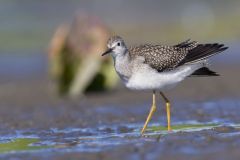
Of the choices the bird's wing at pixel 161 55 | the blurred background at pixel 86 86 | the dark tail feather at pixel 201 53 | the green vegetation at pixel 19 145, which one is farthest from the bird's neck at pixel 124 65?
the green vegetation at pixel 19 145

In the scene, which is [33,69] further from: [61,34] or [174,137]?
[174,137]

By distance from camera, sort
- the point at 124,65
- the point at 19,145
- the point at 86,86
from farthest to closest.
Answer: the point at 86,86
the point at 124,65
the point at 19,145

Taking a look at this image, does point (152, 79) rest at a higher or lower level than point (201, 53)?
lower

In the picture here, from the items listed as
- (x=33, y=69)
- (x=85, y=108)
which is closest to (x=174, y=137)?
(x=85, y=108)

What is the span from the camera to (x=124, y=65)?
10.9 meters

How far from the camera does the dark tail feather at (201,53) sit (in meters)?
11.1

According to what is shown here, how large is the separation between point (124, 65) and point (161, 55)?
597mm

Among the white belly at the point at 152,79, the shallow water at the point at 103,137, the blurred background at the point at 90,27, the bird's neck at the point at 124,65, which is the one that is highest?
the blurred background at the point at 90,27

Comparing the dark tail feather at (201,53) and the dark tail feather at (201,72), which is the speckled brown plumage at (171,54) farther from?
the dark tail feather at (201,72)

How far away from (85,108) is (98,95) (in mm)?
1443

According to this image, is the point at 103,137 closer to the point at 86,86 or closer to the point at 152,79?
the point at 152,79

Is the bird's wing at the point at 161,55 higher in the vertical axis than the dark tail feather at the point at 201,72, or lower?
higher

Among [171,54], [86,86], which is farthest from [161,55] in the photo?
[86,86]

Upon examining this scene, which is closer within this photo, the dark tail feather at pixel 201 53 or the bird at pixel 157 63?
the bird at pixel 157 63
